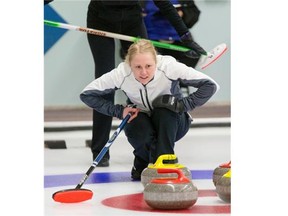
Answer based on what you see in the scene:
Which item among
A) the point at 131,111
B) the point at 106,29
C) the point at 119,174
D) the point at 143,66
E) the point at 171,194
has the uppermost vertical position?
the point at 106,29

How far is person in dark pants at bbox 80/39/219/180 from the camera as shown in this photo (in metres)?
2.51

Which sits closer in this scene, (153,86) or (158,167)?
(158,167)

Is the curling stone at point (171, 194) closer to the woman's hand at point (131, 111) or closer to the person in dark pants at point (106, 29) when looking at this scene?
the woman's hand at point (131, 111)

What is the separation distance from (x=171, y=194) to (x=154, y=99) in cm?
74

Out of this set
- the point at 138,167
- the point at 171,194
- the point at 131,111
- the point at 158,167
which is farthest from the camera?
the point at 138,167

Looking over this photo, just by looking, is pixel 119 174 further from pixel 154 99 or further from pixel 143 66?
pixel 143 66

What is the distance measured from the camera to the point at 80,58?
5.04m

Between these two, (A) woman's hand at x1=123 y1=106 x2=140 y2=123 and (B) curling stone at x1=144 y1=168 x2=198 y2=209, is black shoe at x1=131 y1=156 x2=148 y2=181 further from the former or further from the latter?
(B) curling stone at x1=144 y1=168 x2=198 y2=209

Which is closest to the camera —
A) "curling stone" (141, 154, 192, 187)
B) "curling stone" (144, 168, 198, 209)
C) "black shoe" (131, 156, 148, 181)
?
"curling stone" (144, 168, 198, 209)

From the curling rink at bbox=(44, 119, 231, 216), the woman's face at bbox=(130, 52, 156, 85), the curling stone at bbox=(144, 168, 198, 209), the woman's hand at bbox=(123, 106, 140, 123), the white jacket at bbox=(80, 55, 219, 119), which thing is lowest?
the curling rink at bbox=(44, 119, 231, 216)

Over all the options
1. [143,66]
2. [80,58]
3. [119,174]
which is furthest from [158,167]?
[80,58]

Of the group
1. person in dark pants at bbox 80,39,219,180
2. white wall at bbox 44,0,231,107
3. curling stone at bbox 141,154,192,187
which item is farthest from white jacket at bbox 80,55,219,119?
white wall at bbox 44,0,231,107

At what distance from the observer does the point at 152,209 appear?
6.40ft

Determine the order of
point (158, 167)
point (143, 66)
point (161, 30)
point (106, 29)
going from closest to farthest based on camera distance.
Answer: point (158, 167) < point (143, 66) < point (106, 29) < point (161, 30)
